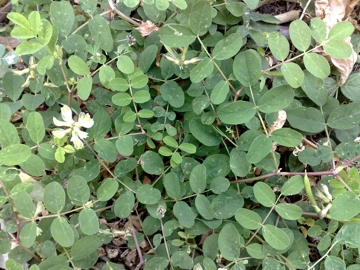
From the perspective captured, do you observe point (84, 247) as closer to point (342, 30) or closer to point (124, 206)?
point (124, 206)

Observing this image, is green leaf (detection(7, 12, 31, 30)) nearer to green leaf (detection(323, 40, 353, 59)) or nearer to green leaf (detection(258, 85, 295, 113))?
green leaf (detection(258, 85, 295, 113))

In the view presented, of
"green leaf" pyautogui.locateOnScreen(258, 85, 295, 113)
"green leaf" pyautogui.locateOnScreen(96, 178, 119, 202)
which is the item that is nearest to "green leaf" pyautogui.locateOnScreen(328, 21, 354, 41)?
"green leaf" pyautogui.locateOnScreen(258, 85, 295, 113)

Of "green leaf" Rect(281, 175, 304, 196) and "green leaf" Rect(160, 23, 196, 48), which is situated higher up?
"green leaf" Rect(160, 23, 196, 48)

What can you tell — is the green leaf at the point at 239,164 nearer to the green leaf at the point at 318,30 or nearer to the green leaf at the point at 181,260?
the green leaf at the point at 181,260

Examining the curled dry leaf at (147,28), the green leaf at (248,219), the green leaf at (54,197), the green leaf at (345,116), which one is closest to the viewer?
the green leaf at (54,197)

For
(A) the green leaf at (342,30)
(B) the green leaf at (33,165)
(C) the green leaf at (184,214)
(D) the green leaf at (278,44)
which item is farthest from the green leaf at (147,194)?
(A) the green leaf at (342,30)

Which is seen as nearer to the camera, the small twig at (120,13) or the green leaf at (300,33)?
the green leaf at (300,33)

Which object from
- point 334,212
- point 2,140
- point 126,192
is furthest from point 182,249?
point 2,140
